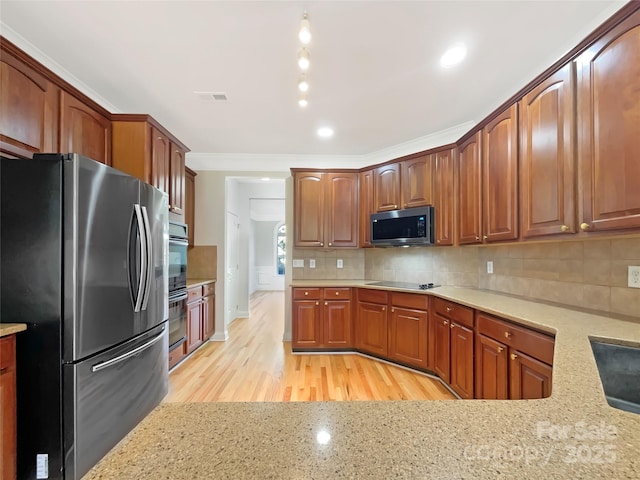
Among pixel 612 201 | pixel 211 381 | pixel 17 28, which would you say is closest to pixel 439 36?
pixel 612 201

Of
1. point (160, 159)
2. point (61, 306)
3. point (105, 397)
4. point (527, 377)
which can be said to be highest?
point (160, 159)

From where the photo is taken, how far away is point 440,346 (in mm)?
2688

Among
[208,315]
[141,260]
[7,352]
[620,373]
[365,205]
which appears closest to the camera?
[620,373]

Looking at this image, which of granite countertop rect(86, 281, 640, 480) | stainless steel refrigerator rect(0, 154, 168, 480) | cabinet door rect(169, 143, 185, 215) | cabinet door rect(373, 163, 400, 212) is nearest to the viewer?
granite countertop rect(86, 281, 640, 480)

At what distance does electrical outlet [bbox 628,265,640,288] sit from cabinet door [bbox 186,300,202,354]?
3.68m

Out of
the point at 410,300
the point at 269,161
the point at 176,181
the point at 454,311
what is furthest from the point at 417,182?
the point at 176,181

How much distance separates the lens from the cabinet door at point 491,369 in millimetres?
1804

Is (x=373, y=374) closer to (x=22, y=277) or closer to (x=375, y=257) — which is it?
(x=375, y=257)

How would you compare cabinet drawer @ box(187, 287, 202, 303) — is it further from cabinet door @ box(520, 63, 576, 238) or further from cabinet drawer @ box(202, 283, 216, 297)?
cabinet door @ box(520, 63, 576, 238)

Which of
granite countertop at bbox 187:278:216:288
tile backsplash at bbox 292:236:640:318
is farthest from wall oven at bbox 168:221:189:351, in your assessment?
tile backsplash at bbox 292:236:640:318

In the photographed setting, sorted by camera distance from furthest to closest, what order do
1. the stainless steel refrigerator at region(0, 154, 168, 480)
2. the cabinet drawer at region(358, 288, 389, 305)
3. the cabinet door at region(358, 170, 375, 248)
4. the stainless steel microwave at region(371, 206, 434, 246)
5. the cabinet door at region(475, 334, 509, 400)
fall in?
the cabinet door at region(358, 170, 375, 248) < the cabinet drawer at region(358, 288, 389, 305) < the stainless steel microwave at region(371, 206, 434, 246) < the cabinet door at region(475, 334, 509, 400) < the stainless steel refrigerator at region(0, 154, 168, 480)

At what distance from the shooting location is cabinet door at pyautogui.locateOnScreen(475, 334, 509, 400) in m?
1.80

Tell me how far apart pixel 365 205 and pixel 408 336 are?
5.47 ft

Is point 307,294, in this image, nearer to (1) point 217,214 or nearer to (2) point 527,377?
(1) point 217,214
